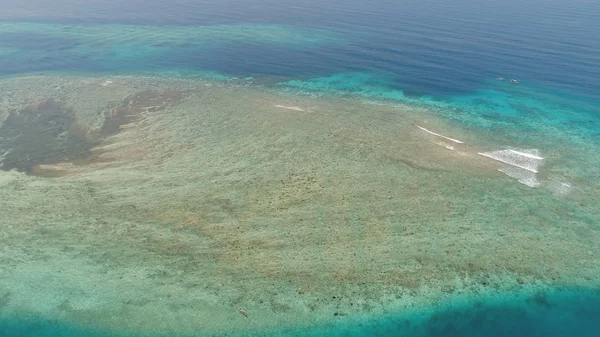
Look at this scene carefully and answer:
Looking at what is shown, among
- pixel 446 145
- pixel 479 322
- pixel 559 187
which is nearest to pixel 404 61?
pixel 446 145

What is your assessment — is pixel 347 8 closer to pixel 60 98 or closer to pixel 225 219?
pixel 60 98

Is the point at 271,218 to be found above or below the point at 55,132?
below

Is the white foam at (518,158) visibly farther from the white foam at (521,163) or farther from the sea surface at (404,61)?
the sea surface at (404,61)

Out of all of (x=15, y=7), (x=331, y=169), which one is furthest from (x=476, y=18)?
(x=15, y=7)

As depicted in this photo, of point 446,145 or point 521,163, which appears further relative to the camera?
point 446,145

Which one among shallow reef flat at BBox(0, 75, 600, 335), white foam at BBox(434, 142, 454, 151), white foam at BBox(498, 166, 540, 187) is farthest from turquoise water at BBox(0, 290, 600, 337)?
white foam at BBox(434, 142, 454, 151)

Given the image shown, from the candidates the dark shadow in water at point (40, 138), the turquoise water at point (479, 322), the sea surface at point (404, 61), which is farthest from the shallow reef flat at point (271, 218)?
the sea surface at point (404, 61)

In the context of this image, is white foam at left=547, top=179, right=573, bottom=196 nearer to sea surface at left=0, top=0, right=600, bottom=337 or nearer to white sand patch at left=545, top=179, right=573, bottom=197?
white sand patch at left=545, top=179, right=573, bottom=197

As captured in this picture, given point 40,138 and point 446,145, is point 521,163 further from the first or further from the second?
point 40,138
